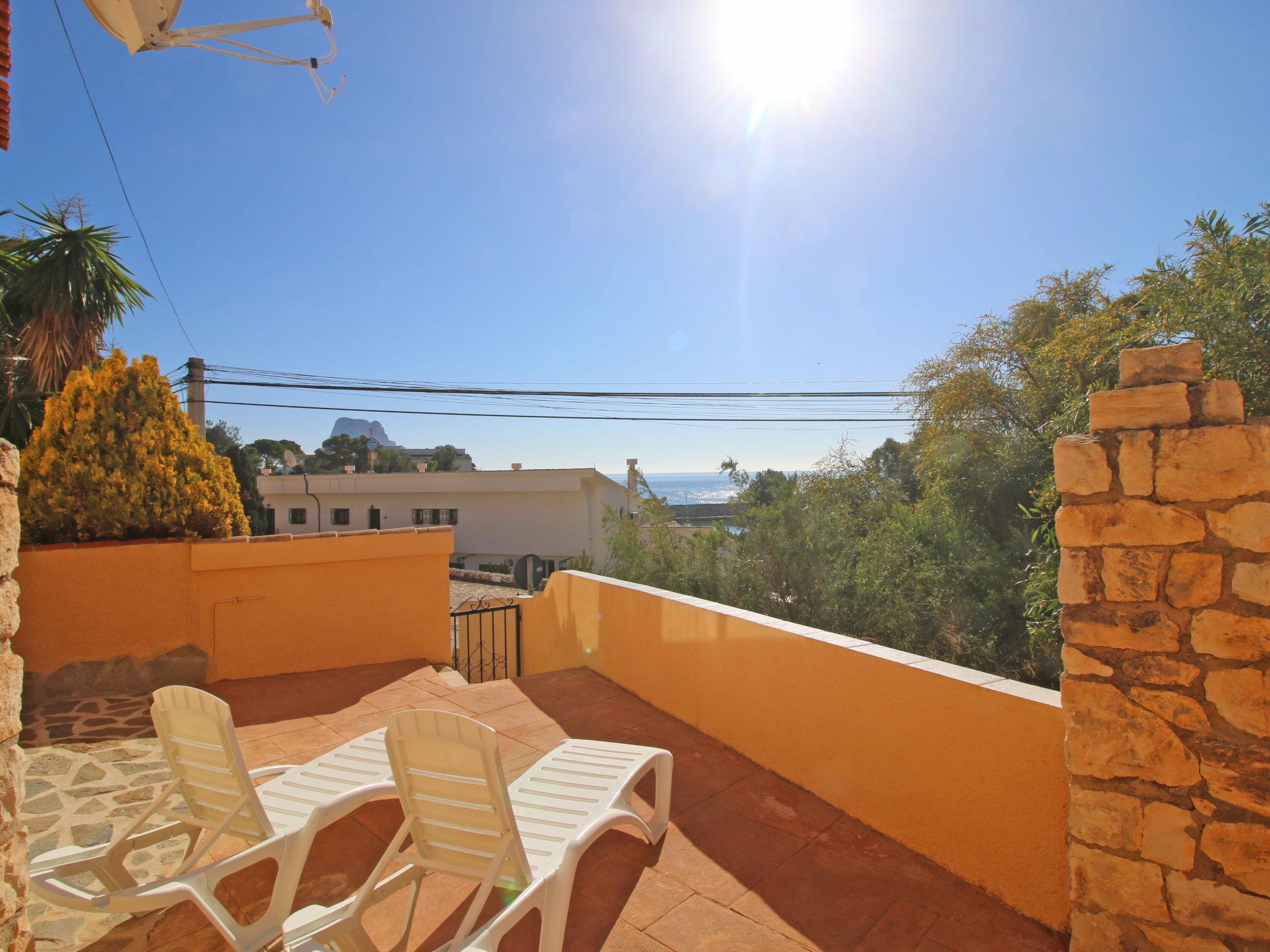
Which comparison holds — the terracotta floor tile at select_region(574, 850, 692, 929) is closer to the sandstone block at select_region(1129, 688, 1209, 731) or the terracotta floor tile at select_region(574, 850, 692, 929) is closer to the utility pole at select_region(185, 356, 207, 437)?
the sandstone block at select_region(1129, 688, 1209, 731)

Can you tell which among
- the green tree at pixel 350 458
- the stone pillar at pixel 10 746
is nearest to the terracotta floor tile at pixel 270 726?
the stone pillar at pixel 10 746

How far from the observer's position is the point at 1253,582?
1832 millimetres

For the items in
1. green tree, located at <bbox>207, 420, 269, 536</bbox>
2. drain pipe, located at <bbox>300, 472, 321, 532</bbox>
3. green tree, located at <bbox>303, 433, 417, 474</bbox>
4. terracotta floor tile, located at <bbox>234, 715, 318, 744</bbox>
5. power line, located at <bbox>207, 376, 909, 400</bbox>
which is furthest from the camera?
green tree, located at <bbox>303, 433, 417, 474</bbox>

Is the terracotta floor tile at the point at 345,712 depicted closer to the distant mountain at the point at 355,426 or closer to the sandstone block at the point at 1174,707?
the sandstone block at the point at 1174,707

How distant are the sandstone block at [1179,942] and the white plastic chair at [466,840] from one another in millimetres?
1751

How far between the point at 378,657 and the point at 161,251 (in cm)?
1121

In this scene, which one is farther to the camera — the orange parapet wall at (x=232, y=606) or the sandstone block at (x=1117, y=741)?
the orange parapet wall at (x=232, y=606)

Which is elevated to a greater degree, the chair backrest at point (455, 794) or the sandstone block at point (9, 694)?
the sandstone block at point (9, 694)

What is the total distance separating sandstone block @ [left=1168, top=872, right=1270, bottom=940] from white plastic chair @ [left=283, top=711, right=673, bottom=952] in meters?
1.81

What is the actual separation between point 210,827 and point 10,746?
953 millimetres

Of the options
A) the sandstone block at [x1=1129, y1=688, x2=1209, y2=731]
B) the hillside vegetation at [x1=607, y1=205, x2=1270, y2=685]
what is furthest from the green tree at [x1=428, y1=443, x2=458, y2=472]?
the sandstone block at [x1=1129, y1=688, x2=1209, y2=731]

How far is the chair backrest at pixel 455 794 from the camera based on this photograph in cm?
204

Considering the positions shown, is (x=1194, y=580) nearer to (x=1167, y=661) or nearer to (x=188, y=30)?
(x=1167, y=661)

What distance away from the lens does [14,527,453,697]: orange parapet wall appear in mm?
4945
